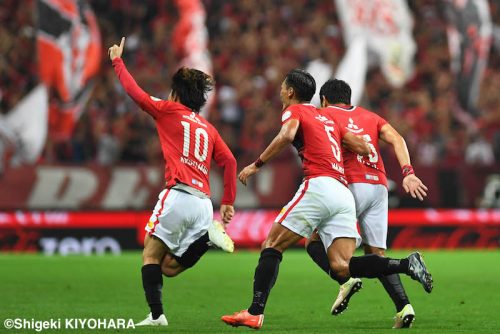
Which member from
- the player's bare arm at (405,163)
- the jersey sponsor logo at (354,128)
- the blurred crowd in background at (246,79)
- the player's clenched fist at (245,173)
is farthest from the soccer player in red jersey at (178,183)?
the blurred crowd in background at (246,79)

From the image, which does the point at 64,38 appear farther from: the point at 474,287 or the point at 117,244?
the point at 474,287

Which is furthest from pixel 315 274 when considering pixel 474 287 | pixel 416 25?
pixel 416 25

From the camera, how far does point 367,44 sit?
22.0 meters

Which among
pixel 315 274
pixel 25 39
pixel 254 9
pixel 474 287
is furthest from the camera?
pixel 254 9

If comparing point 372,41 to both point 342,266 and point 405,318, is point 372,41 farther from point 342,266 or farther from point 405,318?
point 342,266

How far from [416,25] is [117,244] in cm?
1026

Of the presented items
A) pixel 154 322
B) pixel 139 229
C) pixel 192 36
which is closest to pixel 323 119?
pixel 154 322

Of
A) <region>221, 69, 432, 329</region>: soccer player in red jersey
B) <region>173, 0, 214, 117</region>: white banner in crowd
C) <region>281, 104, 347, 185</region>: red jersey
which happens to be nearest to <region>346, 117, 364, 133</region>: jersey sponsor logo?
<region>221, 69, 432, 329</region>: soccer player in red jersey

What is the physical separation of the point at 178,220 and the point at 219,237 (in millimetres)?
363

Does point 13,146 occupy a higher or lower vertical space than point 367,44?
lower

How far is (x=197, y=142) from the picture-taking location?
Answer: 365 inches

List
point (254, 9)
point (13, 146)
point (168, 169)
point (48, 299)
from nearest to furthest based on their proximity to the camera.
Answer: point (168, 169)
point (48, 299)
point (13, 146)
point (254, 9)

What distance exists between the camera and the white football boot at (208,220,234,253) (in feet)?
29.6

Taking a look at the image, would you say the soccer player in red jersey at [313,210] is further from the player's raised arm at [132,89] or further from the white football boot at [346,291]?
the player's raised arm at [132,89]
